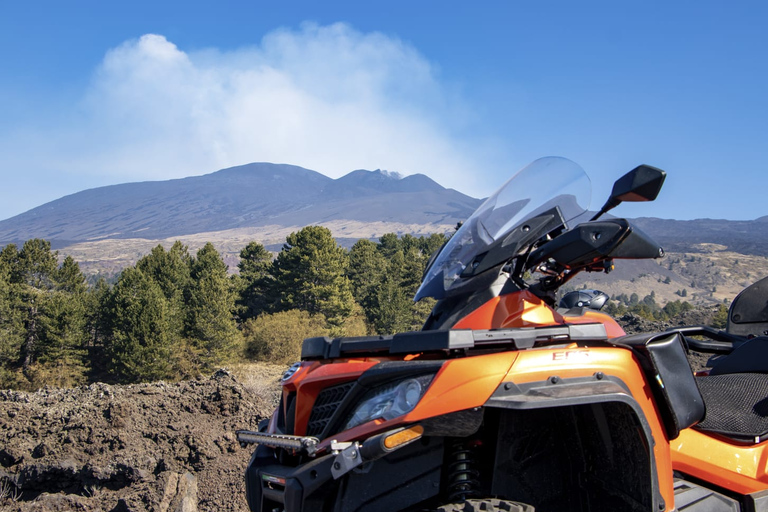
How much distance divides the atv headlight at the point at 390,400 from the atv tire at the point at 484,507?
1.22 feet

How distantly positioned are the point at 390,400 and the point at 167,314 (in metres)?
38.1

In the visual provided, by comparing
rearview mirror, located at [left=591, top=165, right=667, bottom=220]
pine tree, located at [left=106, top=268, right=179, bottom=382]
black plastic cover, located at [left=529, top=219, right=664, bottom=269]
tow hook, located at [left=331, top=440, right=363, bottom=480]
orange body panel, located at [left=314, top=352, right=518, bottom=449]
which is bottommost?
pine tree, located at [left=106, top=268, right=179, bottom=382]

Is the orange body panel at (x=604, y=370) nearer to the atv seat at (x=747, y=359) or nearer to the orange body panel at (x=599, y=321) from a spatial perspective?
the orange body panel at (x=599, y=321)

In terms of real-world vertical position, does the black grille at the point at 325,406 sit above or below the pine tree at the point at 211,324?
above

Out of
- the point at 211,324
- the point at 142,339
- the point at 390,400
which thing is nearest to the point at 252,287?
the point at 211,324

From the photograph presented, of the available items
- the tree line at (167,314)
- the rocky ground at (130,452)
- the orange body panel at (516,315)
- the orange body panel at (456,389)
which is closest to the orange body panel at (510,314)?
the orange body panel at (516,315)

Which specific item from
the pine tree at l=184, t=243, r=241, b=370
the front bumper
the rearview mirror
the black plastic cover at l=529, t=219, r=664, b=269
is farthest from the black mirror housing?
the pine tree at l=184, t=243, r=241, b=370

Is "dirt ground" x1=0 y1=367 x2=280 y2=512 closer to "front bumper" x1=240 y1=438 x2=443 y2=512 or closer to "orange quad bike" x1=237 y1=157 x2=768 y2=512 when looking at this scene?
"orange quad bike" x1=237 y1=157 x2=768 y2=512

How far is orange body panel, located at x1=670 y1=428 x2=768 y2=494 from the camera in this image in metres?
2.84

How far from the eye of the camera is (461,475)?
2322 mm

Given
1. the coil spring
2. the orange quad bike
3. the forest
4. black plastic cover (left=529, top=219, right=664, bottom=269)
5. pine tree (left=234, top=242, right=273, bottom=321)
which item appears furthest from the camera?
pine tree (left=234, top=242, right=273, bottom=321)

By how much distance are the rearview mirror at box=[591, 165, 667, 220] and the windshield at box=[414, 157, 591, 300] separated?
1.47 ft

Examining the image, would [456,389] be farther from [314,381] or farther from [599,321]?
[599,321]

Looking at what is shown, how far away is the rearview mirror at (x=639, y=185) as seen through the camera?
247 centimetres
